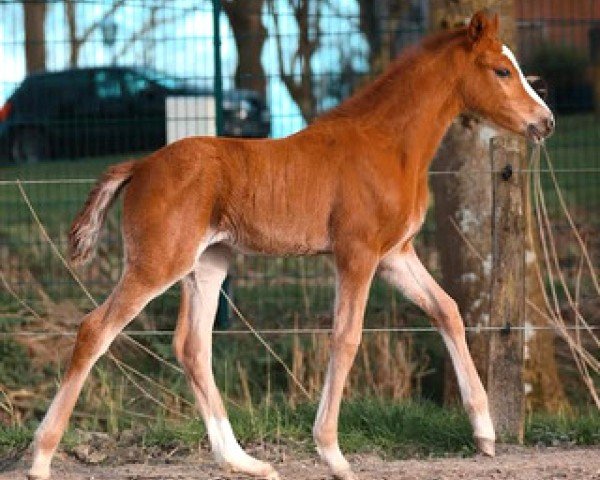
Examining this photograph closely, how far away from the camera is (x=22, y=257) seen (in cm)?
1211

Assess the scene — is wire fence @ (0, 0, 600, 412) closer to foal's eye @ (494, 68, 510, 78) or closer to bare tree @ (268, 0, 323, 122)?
bare tree @ (268, 0, 323, 122)

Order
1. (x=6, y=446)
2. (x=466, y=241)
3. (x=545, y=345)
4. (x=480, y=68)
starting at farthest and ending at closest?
1. (x=545, y=345)
2. (x=466, y=241)
3. (x=6, y=446)
4. (x=480, y=68)

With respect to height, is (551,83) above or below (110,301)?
above

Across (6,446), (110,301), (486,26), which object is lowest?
(6,446)

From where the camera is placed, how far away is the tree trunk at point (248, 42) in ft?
40.4

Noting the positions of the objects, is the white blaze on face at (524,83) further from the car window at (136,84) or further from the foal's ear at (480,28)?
the car window at (136,84)

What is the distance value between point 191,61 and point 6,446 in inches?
168

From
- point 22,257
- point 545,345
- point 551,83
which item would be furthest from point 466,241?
point 551,83

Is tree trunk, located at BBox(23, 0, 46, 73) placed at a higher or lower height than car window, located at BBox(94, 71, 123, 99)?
higher

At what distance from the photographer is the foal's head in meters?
7.57

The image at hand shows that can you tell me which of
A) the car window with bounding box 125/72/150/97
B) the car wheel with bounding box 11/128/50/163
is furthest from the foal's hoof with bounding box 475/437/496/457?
the car wheel with bounding box 11/128/50/163

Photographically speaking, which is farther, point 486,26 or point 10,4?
point 10,4

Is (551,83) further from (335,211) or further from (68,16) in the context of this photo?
(335,211)

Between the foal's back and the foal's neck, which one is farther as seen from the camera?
the foal's neck
